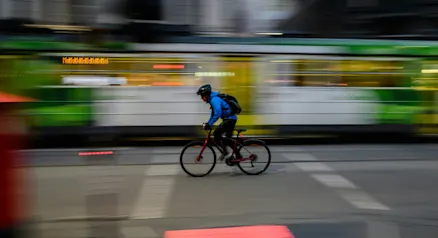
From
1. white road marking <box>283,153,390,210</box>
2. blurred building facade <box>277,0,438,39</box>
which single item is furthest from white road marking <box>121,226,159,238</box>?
blurred building facade <box>277,0,438,39</box>

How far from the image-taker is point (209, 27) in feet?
55.6

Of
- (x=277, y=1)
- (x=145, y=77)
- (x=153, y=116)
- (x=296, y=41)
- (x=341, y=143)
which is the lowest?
(x=341, y=143)

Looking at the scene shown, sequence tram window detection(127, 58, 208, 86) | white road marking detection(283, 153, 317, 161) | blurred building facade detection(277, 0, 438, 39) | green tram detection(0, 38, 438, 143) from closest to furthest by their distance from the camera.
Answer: white road marking detection(283, 153, 317, 161) < green tram detection(0, 38, 438, 143) < tram window detection(127, 58, 208, 86) < blurred building facade detection(277, 0, 438, 39)

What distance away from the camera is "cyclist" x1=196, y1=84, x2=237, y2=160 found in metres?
8.05

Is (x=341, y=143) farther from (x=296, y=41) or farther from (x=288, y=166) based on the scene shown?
(x=288, y=166)

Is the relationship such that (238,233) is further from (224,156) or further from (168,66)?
(168,66)

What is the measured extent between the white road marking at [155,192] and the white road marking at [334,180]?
249 centimetres

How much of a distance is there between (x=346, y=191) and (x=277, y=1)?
11.9 m

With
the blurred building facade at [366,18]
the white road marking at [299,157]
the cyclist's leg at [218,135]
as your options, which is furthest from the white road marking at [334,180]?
the blurred building facade at [366,18]

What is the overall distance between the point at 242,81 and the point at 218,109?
417 centimetres

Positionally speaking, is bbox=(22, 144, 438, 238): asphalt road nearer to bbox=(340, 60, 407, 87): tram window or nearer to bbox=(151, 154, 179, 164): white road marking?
bbox=(151, 154, 179, 164): white road marking

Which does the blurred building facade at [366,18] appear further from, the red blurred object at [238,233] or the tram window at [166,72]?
the red blurred object at [238,233]

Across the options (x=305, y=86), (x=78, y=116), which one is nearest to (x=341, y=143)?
(x=305, y=86)

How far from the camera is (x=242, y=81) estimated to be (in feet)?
39.6
